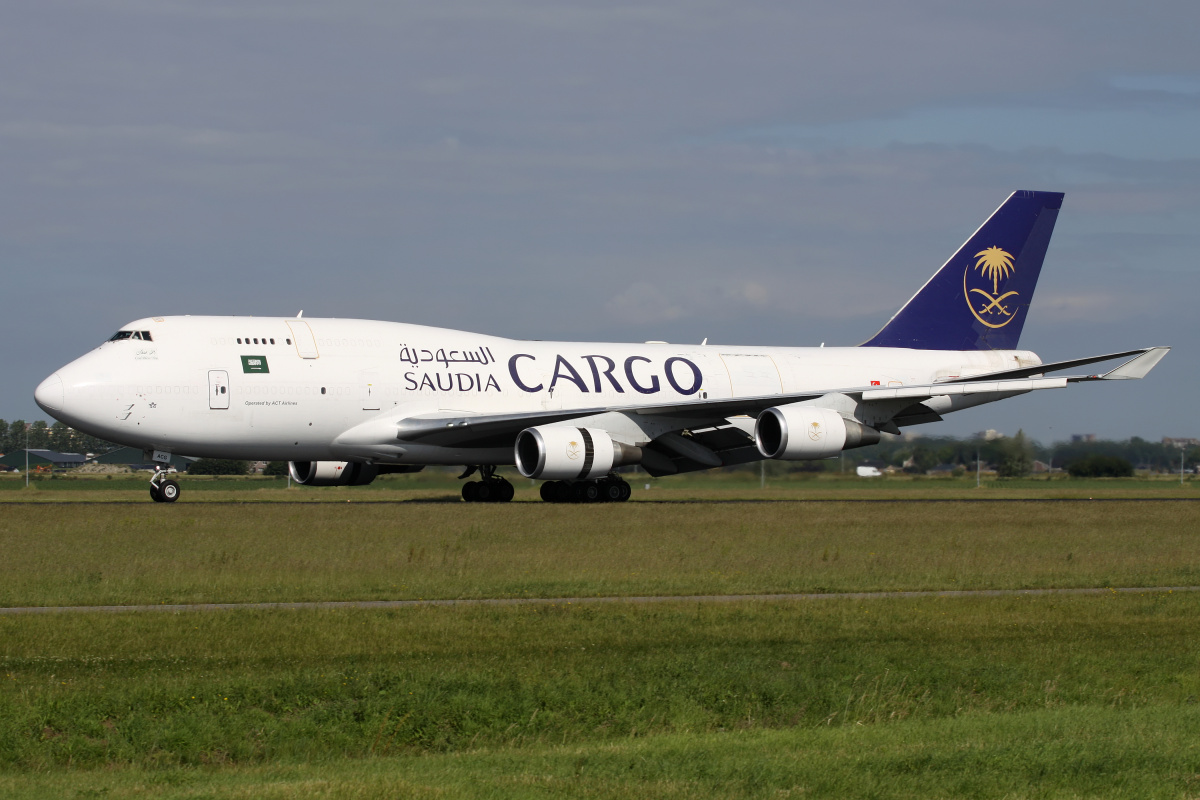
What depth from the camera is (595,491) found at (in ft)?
113

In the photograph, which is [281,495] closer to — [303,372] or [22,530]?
[303,372]

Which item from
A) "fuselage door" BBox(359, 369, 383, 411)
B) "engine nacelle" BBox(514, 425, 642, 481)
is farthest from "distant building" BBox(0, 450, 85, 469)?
"engine nacelle" BBox(514, 425, 642, 481)

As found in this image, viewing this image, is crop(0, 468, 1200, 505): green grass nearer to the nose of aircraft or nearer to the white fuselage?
the white fuselage

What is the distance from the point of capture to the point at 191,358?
100ft

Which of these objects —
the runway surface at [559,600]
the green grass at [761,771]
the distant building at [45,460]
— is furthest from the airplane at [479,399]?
the distant building at [45,460]

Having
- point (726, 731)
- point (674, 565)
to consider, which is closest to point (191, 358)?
point (674, 565)

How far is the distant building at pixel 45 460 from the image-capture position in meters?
73.2

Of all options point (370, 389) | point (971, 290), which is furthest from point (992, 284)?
point (370, 389)

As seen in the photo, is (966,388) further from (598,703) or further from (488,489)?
(598,703)

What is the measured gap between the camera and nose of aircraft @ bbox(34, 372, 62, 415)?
96.1 feet

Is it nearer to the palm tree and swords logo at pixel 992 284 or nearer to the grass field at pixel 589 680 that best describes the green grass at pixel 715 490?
the palm tree and swords logo at pixel 992 284

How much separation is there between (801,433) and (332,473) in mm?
12477

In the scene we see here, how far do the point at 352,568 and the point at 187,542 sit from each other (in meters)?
4.18

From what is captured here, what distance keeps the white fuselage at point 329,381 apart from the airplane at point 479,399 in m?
0.04
